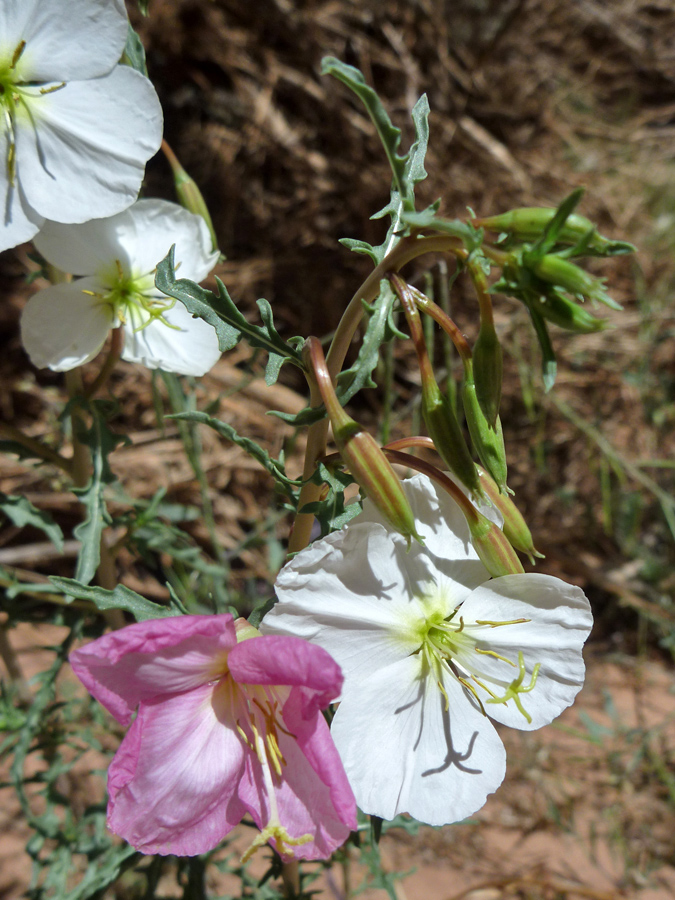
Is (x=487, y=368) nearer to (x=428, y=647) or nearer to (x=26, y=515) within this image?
(x=428, y=647)

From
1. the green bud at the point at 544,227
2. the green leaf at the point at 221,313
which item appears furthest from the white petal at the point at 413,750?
the green bud at the point at 544,227

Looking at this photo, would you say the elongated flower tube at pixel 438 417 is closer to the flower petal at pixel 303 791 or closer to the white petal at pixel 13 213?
the flower petal at pixel 303 791

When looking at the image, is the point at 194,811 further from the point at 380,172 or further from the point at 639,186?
the point at 639,186

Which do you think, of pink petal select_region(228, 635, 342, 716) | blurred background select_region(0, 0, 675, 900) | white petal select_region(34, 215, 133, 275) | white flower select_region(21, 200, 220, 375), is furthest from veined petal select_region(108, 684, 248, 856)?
blurred background select_region(0, 0, 675, 900)

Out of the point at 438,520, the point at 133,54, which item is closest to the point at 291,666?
the point at 438,520

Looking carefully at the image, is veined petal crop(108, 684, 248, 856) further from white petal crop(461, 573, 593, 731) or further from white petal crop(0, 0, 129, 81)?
white petal crop(0, 0, 129, 81)

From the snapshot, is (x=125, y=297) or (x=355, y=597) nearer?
(x=355, y=597)

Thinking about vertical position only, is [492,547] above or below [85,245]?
above
